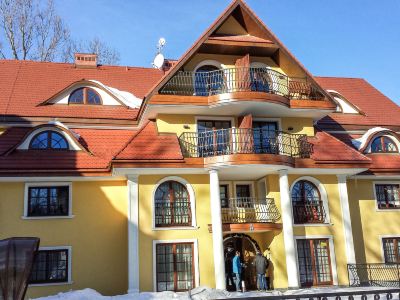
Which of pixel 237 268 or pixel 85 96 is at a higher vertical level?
pixel 85 96

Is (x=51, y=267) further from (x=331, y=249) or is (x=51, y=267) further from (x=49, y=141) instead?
(x=331, y=249)

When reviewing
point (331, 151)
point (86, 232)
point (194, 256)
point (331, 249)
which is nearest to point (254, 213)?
point (194, 256)

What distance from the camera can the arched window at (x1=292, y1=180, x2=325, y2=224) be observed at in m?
16.5

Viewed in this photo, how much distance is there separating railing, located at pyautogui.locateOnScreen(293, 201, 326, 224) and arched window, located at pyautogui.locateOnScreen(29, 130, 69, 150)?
8403 millimetres

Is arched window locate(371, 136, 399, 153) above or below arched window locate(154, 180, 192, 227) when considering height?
above

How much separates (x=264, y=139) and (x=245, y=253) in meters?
4.20

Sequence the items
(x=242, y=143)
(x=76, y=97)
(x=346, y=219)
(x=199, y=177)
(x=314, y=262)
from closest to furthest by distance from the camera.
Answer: (x=242, y=143), (x=199, y=177), (x=314, y=262), (x=346, y=219), (x=76, y=97)

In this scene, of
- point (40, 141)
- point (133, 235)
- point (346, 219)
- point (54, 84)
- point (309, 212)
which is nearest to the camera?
point (133, 235)

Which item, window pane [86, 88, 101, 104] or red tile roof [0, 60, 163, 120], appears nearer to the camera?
red tile roof [0, 60, 163, 120]

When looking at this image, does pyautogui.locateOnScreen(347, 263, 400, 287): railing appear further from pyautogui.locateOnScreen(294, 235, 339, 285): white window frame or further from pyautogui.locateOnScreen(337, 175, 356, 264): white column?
pyautogui.locateOnScreen(294, 235, 339, 285): white window frame

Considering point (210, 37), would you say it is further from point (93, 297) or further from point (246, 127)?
point (93, 297)

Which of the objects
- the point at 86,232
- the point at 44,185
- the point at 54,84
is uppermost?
the point at 54,84

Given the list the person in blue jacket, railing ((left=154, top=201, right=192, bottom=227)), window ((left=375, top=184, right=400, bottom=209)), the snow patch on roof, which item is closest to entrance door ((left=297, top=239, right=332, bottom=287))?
the person in blue jacket

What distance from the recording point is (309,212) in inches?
655
